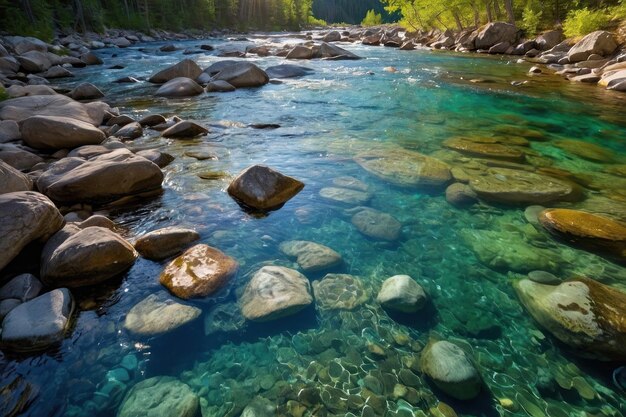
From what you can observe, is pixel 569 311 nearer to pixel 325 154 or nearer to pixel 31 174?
pixel 325 154

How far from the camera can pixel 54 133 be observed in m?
6.44

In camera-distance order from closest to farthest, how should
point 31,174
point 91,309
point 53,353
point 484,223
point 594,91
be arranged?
point 53,353
point 91,309
point 484,223
point 31,174
point 594,91

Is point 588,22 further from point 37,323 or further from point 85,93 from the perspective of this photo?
point 37,323

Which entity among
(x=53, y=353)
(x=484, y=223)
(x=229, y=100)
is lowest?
(x=229, y=100)

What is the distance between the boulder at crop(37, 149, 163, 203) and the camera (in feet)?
15.1

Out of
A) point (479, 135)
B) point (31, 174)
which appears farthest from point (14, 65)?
point (479, 135)

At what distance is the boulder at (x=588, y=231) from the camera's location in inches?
149

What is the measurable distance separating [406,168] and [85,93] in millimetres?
11252

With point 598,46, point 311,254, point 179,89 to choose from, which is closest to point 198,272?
point 311,254

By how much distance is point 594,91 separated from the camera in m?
12.8

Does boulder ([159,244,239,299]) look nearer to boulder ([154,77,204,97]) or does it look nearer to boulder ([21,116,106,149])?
boulder ([21,116,106,149])

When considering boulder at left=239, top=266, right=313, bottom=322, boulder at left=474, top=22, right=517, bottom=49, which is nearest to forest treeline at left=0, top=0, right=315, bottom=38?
boulder at left=239, top=266, right=313, bottom=322

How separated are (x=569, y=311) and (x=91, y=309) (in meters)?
4.21

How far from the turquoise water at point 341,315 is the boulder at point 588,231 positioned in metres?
0.18
